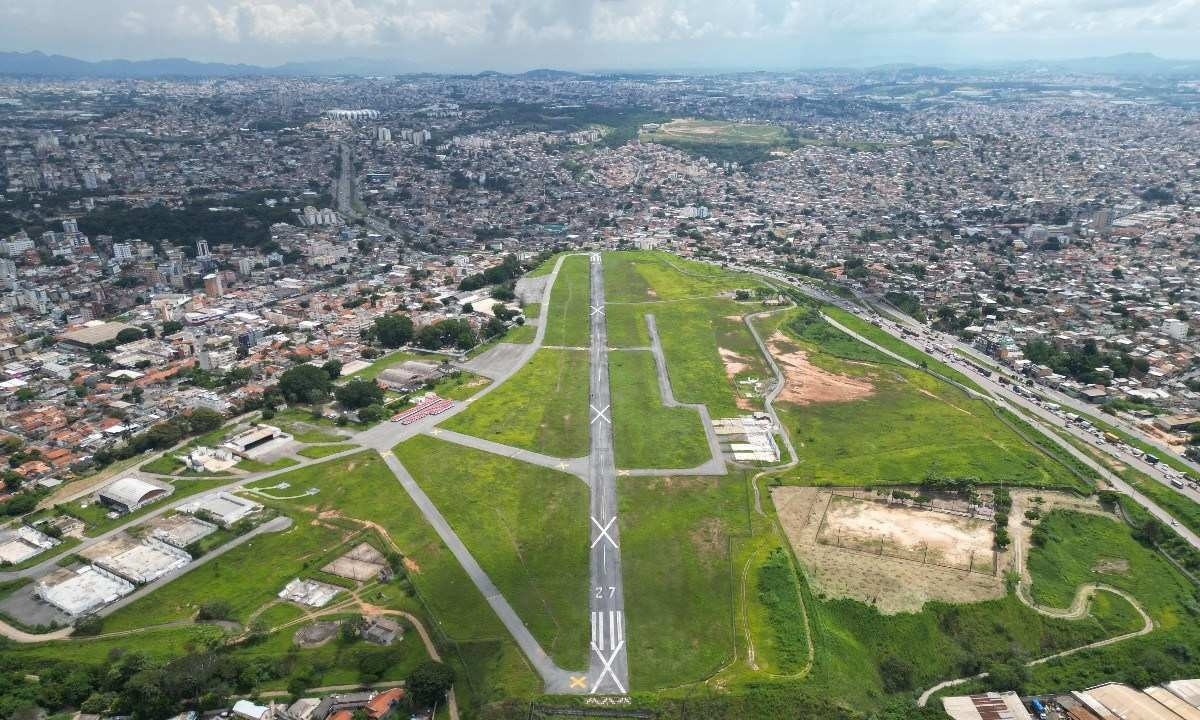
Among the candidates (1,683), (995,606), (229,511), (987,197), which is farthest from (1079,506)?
(987,197)

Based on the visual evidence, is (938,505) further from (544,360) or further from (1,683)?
(1,683)

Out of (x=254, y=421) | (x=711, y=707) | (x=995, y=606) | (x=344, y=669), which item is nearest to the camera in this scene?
(x=711, y=707)

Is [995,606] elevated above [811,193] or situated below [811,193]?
below

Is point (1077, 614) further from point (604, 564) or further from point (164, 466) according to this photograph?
point (164, 466)

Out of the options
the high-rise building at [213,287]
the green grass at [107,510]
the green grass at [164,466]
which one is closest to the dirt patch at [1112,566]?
the green grass at [107,510]

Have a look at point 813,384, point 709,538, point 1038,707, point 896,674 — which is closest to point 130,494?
point 709,538
